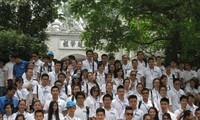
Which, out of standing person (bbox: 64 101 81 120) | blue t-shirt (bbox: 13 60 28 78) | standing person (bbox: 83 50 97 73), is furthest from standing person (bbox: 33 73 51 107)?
standing person (bbox: 83 50 97 73)

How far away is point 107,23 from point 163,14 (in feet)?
6.56

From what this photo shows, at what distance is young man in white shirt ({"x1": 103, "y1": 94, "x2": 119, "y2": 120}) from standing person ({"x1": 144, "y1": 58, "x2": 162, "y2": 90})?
2187 millimetres

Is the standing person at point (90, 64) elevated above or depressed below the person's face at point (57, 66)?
above

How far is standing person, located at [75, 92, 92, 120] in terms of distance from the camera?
7.02 meters

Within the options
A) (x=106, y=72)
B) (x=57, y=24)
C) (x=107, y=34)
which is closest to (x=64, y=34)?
(x=57, y=24)

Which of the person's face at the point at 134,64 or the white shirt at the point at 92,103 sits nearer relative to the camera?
the white shirt at the point at 92,103

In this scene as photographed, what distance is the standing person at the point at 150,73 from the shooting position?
9148 millimetres

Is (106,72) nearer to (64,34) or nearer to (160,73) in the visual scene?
(160,73)

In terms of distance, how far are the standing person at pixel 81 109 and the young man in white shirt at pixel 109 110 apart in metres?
0.38

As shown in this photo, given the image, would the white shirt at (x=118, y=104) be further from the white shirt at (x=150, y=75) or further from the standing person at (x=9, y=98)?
the standing person at (x=9, y=98)

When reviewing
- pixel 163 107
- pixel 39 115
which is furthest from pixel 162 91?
pixel 39 115

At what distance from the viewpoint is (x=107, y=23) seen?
11.2 m

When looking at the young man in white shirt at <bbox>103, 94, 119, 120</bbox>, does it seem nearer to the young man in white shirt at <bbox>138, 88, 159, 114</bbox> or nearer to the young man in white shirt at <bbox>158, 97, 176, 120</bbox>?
the young man in white shirt at <bbox>138, 88, 159, 114</bbox>

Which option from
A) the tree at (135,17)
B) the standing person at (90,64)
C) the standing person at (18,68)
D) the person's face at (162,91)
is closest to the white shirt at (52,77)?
the standing person at (18,68)
